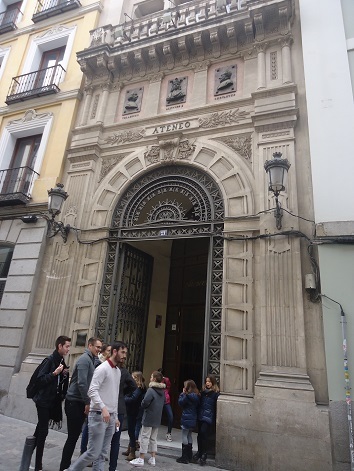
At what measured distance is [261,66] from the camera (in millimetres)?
8758

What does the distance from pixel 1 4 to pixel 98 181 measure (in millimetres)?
11438

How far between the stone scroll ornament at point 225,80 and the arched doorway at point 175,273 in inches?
90.1

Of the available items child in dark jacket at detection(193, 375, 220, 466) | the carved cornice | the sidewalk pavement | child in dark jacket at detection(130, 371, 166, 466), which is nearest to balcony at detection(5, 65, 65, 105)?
the carved cornice

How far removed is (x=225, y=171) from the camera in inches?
324

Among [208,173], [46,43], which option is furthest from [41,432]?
[46,43]

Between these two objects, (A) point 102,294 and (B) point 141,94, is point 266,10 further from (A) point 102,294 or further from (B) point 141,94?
(A) point 102,294

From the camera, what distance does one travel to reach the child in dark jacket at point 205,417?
6016 millimetres

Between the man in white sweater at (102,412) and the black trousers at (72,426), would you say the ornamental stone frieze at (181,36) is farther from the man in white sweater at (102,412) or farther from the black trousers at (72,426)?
the black trousers at (72,426)

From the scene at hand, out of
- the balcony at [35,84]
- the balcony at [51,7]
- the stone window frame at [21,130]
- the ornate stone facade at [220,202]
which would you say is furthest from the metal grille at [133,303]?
the balcony at [51,7]

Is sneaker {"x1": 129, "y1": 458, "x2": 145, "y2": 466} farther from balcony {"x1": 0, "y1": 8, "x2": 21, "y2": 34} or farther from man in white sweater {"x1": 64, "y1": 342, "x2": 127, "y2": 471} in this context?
balcony {"x1": 0, "y1": 8, "x2": 21, "y2": 34}

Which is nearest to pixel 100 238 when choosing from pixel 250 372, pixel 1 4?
pixel 250 372

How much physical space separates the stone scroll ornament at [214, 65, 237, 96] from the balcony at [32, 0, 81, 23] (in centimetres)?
692

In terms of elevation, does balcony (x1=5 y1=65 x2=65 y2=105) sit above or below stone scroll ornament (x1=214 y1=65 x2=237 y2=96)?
above

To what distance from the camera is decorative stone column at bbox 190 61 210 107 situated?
9359 mm
